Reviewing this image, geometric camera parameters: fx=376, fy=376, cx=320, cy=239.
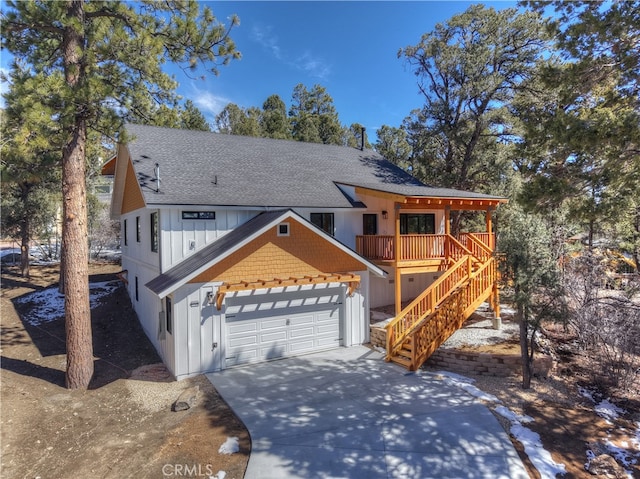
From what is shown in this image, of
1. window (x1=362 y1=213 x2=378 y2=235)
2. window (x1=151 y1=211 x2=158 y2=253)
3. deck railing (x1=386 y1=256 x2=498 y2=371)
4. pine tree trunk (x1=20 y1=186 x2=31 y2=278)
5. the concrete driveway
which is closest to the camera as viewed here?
the concrete driveway

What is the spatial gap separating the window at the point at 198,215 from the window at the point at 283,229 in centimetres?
247

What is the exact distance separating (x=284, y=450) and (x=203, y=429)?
181 cm

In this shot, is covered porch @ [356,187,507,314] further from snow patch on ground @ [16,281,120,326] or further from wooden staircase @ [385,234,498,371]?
snow patch on ground @ [16,281,120,326]

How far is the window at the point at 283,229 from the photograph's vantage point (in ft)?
37.4

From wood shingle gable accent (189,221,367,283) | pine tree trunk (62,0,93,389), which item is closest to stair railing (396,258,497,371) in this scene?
wood shingle gable accent (189,221,367,283)

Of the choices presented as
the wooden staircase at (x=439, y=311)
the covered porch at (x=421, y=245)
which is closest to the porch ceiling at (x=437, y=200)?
the covered porch at (x=421, y=245)

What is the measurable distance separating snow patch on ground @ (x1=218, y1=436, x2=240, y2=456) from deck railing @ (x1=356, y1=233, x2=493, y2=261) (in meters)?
8.73

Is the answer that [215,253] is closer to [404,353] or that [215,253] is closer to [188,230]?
[188,230]

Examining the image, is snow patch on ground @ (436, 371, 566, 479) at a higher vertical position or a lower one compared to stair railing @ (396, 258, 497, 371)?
lower

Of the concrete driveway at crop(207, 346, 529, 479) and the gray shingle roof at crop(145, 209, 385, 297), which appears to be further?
the gray shingle roof at crop(145, 209, 385, 297)

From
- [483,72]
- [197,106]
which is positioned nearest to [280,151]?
[483,72]

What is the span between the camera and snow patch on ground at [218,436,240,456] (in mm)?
6609

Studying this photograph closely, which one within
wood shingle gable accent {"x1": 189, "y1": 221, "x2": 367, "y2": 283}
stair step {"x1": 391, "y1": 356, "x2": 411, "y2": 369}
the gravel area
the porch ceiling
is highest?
the porch ceiling

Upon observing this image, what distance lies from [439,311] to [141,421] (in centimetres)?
824
